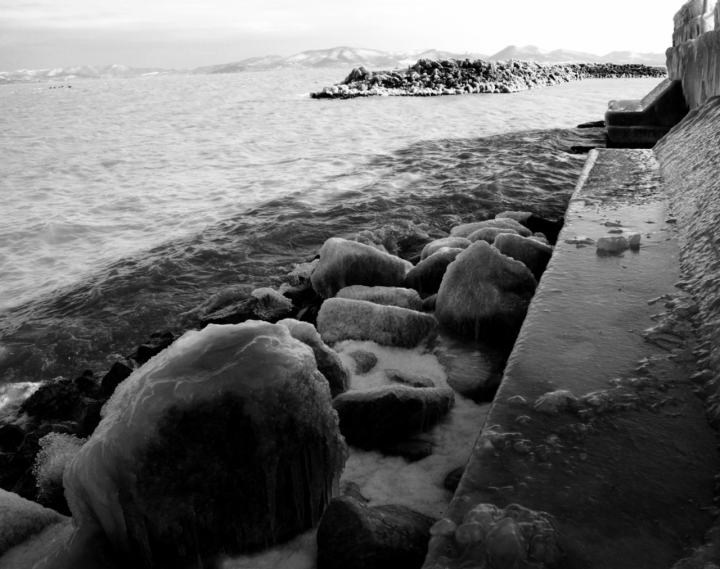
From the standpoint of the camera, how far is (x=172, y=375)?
1956mm

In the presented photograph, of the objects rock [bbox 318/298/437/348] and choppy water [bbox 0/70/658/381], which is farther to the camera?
choppy water [bbox 0/70/658/381]

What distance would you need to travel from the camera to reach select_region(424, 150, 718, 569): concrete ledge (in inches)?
60.7

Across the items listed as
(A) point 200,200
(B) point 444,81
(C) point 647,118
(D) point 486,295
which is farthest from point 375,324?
(B) point 444,81

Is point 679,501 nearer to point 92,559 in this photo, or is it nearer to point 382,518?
point 382,518

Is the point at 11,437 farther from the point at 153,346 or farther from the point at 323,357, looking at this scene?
the point at 323,357

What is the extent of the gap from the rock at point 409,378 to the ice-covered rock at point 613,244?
142cm

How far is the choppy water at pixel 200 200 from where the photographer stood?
5.41 meters

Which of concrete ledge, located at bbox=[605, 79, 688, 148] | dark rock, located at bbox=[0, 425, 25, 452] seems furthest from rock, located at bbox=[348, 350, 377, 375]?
concrete ledge, located at bbox=[605, 79, 688, 148]

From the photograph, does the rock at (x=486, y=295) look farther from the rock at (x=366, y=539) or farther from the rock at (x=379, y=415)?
the rock at (x=366, y=539)

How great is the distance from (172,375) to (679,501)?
5.30 ft

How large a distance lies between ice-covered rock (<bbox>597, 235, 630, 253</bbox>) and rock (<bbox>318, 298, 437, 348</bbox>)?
1159 millimetres

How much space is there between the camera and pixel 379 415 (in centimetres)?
267

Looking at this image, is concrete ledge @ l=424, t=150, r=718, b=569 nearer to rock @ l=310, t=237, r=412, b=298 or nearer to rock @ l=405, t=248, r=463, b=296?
rock @ l=405, t=248, r=463, b=296

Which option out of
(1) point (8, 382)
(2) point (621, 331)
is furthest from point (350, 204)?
(2) point (621, 331)
